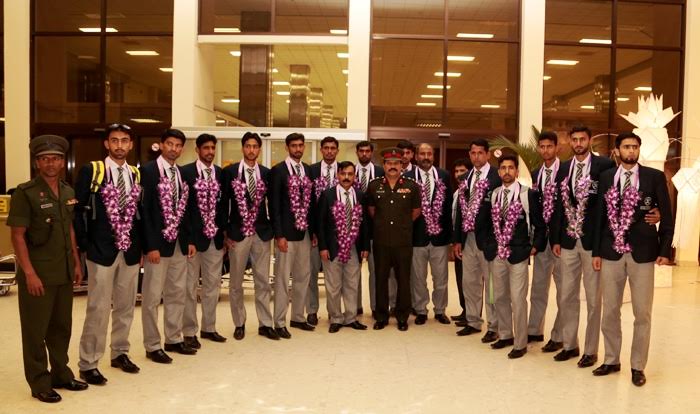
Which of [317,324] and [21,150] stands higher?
[21,150]

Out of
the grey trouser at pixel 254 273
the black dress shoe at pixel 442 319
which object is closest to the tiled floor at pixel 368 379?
the grey trouser at pixel 254 273

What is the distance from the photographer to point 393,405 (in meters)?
4.70

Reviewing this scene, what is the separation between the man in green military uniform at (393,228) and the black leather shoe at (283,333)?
3.22ft

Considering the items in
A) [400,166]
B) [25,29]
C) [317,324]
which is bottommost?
[317,324]

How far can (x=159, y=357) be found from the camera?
19.0ft

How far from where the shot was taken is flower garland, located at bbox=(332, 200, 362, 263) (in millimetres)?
7000

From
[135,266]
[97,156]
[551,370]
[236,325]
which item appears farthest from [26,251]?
[97,156]

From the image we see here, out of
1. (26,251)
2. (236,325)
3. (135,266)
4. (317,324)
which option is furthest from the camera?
(317,324)

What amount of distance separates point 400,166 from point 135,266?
3.02 meters

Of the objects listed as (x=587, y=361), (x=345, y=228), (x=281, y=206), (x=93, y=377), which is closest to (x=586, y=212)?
(x=587, y=361)

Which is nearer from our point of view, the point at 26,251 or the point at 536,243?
the point at 26,251

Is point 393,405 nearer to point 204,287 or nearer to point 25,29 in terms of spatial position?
point 204,287

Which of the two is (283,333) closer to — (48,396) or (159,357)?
(159,357)

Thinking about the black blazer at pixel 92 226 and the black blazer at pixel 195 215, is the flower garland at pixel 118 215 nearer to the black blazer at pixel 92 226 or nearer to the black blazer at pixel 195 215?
the black blazer at pixel 92 226
